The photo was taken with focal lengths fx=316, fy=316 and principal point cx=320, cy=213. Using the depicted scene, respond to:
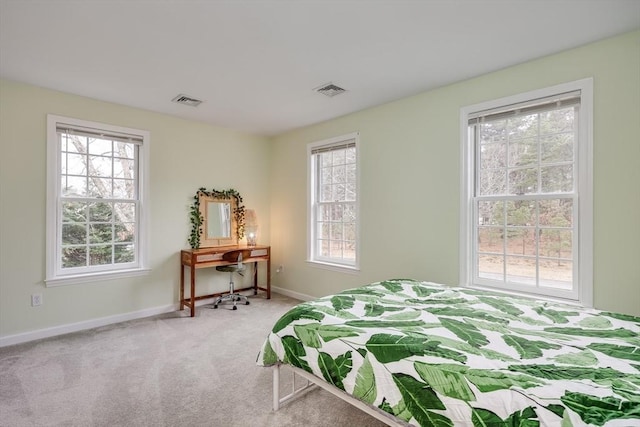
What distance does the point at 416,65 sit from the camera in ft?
8.93

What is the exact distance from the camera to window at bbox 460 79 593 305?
7.94 ft

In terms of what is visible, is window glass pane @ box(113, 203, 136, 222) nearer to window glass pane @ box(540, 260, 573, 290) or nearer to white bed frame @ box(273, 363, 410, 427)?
white bed frame @ box(273, 363, 410, 427)

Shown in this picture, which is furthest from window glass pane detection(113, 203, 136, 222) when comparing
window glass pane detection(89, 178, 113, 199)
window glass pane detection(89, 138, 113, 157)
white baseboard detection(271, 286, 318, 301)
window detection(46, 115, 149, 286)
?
white baseboard detection(271, 286, 318, 301)

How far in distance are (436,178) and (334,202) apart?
152 cm

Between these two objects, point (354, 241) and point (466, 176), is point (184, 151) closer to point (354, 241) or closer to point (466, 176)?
point (354, 241)

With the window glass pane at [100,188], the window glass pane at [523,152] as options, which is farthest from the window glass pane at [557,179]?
the window glass pane at [100,188]

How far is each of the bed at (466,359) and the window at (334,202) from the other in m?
1.95

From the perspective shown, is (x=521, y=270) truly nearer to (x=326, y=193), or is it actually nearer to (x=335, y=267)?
(x=335, y=267)

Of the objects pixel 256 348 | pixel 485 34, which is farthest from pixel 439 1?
pixel 256 348

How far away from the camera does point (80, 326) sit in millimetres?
3461

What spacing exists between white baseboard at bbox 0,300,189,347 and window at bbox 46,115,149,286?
0.48 m

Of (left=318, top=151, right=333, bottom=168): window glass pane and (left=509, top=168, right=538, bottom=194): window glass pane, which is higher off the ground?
(left=318, top=151, right=333, bottom=168): window glass pane

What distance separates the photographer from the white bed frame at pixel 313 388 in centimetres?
147

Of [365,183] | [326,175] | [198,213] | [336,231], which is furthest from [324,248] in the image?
[198,213]
